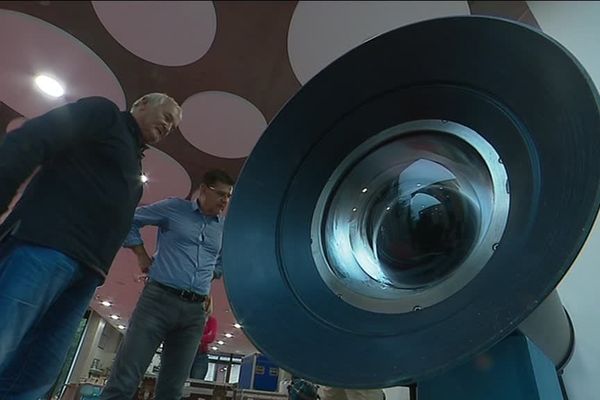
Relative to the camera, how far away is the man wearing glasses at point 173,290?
0.88 metres

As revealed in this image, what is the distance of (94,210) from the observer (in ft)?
2.32

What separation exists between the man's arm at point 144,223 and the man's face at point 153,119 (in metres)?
0.32

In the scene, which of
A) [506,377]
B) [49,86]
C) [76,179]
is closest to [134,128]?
[76,179]

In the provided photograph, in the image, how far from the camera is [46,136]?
0.62 meters

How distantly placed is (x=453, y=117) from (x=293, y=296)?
278mm

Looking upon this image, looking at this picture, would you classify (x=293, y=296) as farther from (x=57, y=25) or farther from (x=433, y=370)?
(x=57, y=25)

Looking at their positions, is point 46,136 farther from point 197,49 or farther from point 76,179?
point 197,49

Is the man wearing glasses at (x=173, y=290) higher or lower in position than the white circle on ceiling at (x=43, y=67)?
lower

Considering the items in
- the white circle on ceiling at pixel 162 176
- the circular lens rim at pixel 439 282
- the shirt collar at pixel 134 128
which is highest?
the white circle on ceiling at pixel 162 176

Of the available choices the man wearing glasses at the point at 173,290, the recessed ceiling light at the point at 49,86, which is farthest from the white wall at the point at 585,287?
the recessed ceiling light at the point at 49,86

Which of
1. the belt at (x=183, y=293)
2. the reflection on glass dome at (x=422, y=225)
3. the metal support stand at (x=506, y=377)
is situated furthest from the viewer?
the belt at (x=183, y=293)

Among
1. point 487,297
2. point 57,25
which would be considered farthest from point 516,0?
point 57,25

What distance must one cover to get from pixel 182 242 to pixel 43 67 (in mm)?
1041

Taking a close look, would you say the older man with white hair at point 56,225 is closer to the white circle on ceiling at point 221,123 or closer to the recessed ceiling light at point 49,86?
the white circle on ceiling at point 221,123
